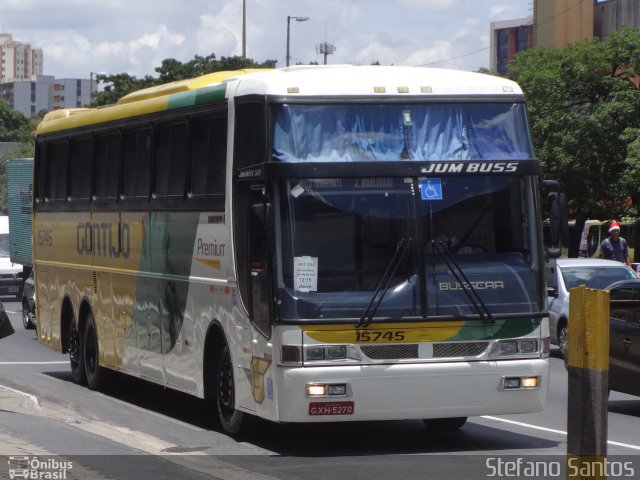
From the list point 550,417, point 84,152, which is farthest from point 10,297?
point 550,417

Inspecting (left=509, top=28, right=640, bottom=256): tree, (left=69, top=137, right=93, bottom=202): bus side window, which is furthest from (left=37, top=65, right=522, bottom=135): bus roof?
(left=509, top=28, right=640, bottom=256): tree

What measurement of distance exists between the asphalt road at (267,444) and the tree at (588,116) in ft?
95.7

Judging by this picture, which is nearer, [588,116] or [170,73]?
[588,116]

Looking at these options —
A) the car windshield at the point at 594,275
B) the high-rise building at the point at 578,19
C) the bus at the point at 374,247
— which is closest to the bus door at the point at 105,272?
the bus at the point at 374,247

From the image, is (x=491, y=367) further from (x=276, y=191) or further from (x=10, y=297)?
(x=10, y=297)

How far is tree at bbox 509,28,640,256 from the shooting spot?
4416 cm

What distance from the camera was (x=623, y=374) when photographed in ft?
46.3

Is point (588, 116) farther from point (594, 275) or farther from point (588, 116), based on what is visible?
point (594, 275)

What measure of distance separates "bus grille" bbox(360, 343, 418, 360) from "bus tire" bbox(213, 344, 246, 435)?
1.77m

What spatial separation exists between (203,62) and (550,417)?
54.5 m

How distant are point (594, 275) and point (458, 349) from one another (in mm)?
12115

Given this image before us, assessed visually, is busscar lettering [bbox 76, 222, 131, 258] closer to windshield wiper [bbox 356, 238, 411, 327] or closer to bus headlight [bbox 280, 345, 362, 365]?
bus headlight [bbox 280, 345, 362, 365]

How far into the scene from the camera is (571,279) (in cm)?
2234

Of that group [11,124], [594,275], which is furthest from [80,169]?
[11,124]
